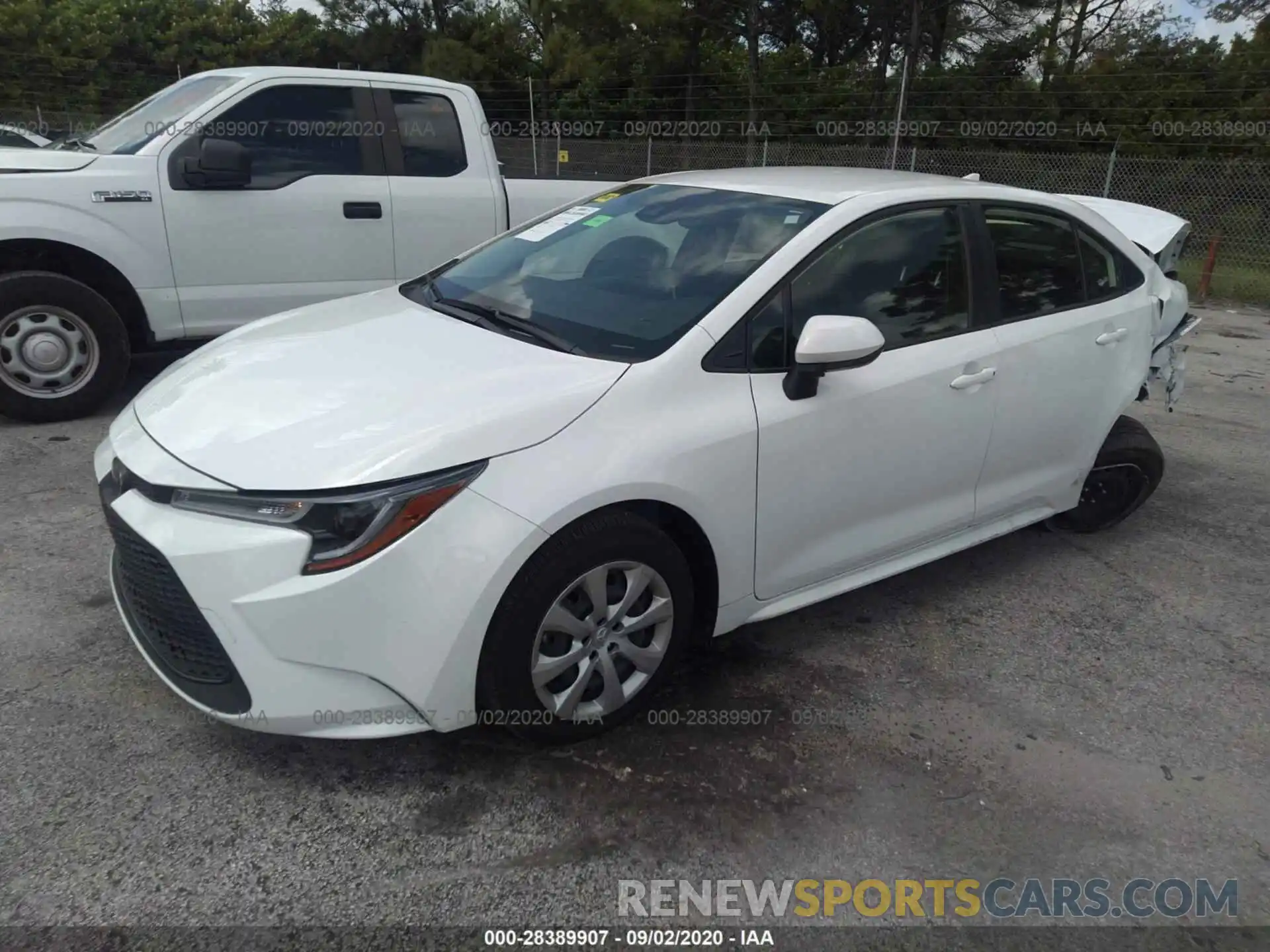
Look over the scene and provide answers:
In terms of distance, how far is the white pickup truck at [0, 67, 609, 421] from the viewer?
4945mm

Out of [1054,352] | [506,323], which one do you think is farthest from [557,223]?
[1054,352]

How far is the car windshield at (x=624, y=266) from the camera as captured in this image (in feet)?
9.62

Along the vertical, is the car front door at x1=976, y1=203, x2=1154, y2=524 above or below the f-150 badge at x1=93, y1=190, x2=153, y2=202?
below

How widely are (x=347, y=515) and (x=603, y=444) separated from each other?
682 millimetres

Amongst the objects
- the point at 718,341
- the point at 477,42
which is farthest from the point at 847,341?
the point at 477,42

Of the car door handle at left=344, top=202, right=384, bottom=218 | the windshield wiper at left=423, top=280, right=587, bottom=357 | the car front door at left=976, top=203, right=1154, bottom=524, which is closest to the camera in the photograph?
the windshield wiper at left=423, top=280, right=587, bottom=357

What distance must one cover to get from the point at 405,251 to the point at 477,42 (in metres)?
24.8

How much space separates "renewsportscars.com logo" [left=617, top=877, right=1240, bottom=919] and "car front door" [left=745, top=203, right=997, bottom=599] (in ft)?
3.12

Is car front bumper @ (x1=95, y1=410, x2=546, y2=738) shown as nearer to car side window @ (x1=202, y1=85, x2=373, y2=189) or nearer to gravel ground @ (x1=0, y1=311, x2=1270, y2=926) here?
gravel ground @ (x1=0, y1=311, x2=1270, y2=926)

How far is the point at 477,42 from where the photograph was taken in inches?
1089

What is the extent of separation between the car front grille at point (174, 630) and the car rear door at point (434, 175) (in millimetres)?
3559

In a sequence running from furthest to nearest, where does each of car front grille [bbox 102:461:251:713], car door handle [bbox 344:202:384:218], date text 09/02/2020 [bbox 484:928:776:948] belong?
car door handle [bbox 344:202:384:218]
car front grille [bbox 102:461:251:713]
date text 09/02/2020 [bbox 484:928:776:948]

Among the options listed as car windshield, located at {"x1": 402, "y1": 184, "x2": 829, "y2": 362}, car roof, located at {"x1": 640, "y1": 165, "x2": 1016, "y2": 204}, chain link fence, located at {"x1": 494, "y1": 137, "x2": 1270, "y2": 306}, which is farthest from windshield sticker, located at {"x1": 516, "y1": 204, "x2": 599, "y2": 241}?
chain link fence, located at {"x1": 494, "y1": 137, "x2": 1270, "y2": 306}

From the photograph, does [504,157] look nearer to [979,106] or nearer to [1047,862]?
[979,106]
